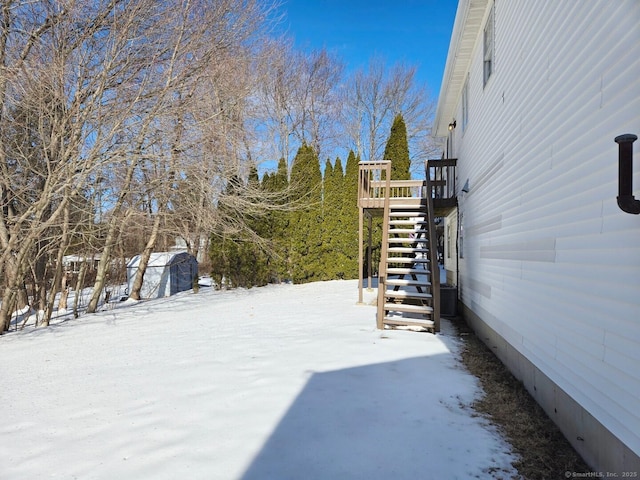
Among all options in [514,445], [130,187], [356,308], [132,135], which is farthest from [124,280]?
[514,445]

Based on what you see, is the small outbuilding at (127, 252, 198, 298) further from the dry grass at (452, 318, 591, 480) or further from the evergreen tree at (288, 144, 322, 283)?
the dry grass at (452, 318, 591, 480)

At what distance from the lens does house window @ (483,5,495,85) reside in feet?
17.1

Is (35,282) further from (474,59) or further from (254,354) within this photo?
(474,59)

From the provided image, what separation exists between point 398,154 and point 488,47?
34.7 ft

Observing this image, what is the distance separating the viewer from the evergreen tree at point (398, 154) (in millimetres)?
15625

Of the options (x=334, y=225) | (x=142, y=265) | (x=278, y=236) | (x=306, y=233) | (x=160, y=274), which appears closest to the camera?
(x=142, y=265)

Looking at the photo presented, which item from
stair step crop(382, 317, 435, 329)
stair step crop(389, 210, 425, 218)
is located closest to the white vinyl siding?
stair step crop(382, 317, 435, 329)

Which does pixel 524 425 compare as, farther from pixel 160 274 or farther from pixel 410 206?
pixel 160 274

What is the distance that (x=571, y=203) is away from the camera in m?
2.61

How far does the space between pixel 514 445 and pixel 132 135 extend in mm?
7975

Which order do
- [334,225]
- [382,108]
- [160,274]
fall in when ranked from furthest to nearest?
[382,108] → [334,225] → [160,274]

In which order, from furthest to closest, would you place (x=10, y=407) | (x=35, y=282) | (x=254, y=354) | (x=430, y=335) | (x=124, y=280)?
(x=124, y=280), (x=35, y=282), (x=430, y=335), (x=254, y=354), (x=10, y=407)

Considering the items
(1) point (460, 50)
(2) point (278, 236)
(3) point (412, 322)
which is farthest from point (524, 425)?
(2) point (278, 236)

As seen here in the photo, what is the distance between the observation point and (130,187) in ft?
28.9
